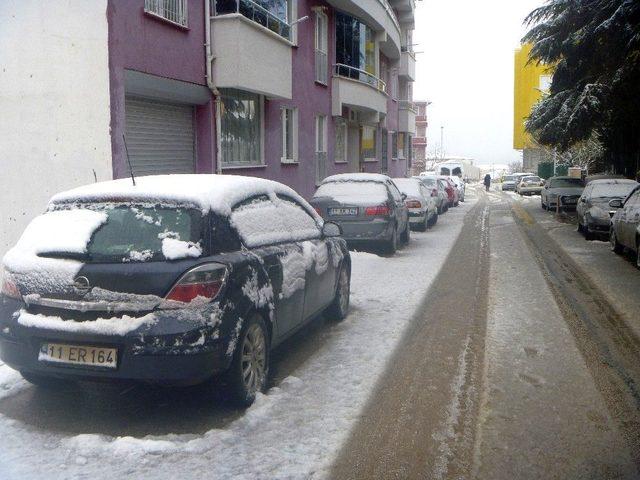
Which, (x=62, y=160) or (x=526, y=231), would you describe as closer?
(x=62, y=160)

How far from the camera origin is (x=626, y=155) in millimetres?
30156

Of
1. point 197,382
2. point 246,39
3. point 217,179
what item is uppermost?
point 246,39

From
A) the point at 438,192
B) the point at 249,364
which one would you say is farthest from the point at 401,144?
the point at 249,364

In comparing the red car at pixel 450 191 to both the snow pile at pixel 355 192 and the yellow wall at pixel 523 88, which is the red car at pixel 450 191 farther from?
the yellow wall at pixel 523 88

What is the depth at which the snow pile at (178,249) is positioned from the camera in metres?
4.53

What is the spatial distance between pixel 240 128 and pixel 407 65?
24.2 m

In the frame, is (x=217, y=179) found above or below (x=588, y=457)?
above

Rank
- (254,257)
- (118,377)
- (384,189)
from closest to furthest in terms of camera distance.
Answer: (118,377) → (254,257) → (384,189)

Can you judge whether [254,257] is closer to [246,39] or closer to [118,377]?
[118,377]

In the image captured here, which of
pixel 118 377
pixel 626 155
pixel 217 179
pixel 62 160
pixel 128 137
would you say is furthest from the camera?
pixel 626 155

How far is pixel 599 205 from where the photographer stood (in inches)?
667

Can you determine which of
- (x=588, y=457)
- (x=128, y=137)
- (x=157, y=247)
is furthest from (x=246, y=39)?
(x=588, y=457)

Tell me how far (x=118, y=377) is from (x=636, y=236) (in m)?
10.2

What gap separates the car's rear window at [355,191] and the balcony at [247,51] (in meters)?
2.84
